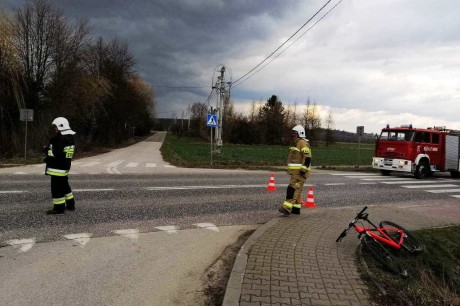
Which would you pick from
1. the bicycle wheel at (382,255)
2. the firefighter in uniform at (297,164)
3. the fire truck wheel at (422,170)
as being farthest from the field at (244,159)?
the bicycle wheel at (382,255)

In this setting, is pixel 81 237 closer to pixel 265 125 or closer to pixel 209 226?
pixel 209 226

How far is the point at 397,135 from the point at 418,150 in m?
1.23

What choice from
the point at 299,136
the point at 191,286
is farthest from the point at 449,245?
the point at 191,286

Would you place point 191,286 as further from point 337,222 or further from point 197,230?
point 337,222

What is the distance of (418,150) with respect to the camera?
19797 millimetres

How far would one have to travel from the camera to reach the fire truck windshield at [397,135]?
19.9 metres

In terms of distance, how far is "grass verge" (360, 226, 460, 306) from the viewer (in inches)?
181

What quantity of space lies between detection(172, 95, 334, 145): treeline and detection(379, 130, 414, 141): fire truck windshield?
206 ft

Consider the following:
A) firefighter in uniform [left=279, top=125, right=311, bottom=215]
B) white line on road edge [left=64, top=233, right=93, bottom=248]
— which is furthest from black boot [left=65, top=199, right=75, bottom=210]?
firefighter in uniform [left=279, top=125, right=311, bottom=215]

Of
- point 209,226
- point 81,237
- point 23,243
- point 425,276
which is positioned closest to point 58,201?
point 81,237

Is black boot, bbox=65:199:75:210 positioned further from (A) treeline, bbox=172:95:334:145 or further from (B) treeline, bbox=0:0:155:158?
(A) treeline, bbox=172:95:334:145

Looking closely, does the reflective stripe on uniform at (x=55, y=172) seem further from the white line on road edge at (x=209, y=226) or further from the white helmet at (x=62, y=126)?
the white line on road edge at (x=209, y=226)

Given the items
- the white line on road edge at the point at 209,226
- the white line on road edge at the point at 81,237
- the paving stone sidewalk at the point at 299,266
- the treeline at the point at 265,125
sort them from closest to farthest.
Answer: the paving stone sidewalk at the point at 299,266 → the white line on road edge at the point at 81,237 → the white line on road edge at the point at 209,226 → the treeline at the point at 265,125

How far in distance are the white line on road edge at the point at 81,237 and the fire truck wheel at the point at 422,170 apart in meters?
17.5
